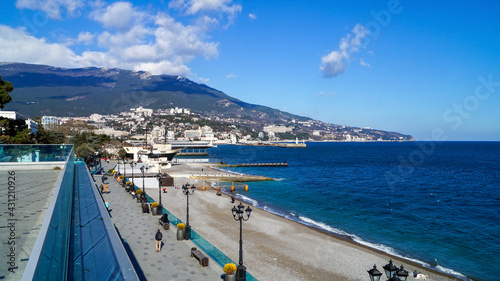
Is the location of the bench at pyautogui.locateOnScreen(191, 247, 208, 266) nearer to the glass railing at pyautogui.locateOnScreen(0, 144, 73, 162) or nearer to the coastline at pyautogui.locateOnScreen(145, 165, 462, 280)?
the coastline at pyautogui.locateOnScreen(145, 165, 462, 280)

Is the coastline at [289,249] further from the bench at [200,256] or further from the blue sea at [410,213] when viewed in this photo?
the bench at [200,256]

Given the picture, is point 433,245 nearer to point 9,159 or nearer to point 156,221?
point 156,221

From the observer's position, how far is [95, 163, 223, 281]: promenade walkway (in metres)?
11.8

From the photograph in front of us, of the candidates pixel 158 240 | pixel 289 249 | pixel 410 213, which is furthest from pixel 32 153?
pixel 410 213

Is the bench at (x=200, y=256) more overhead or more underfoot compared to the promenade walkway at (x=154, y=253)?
more overhead

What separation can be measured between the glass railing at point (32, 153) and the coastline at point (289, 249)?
32.2 ft

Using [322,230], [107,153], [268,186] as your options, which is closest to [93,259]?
[322,230]

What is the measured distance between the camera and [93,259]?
5.52 metres

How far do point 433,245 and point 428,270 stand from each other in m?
5.38

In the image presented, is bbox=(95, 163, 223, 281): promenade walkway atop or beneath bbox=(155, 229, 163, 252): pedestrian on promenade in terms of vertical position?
beneath

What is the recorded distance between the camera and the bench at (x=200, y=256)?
12602 mm

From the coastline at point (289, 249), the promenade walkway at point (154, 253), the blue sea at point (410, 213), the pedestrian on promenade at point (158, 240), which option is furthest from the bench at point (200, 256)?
the blue sea at point (410, 213)

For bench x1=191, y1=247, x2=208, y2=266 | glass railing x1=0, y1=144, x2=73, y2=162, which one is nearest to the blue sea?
bench x1=191, y1=247, x2=208, y2=266

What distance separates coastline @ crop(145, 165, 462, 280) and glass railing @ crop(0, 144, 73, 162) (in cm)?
982
